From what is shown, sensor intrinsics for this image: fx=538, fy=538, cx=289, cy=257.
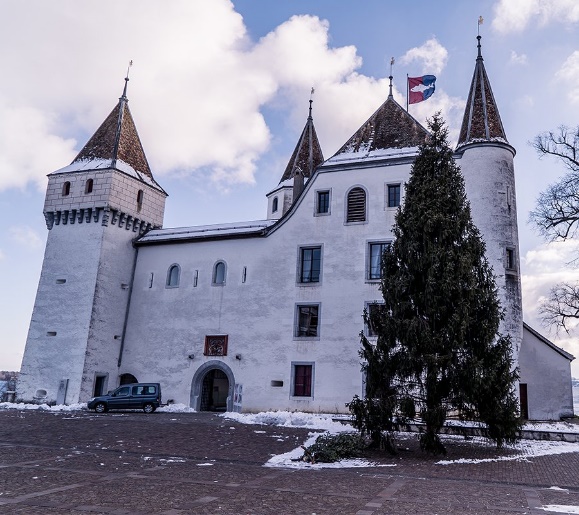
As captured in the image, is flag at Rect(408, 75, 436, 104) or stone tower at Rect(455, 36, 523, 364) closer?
stone tower at Rect(455, 36, 523, 364)

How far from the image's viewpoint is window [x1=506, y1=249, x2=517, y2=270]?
2573 cm

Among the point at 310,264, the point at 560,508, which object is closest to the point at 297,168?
the point at 310,264

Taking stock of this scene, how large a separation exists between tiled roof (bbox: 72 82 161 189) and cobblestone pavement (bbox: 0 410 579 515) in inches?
887

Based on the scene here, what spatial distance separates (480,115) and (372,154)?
19.5 feet

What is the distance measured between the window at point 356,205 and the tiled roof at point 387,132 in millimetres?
2743

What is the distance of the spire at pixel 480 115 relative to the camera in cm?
2753

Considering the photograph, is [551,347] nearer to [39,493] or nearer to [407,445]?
[407,445]

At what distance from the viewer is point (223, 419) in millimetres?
25172

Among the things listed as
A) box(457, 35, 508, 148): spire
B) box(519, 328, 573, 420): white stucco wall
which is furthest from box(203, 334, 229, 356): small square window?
box(457, 35, 508, 148): spire

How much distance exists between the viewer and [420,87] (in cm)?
3203

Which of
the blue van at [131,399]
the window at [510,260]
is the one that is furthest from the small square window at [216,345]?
the window at [510,260]

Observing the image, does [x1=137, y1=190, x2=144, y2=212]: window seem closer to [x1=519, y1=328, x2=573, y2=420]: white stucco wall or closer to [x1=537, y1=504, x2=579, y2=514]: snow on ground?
[x1=519, y1=328, x2=573, y2=420]: white stucco wall

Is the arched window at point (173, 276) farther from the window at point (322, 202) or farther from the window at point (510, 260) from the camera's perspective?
the window at point (510, 260)

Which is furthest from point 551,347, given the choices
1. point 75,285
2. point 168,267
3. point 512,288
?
point 75,285
